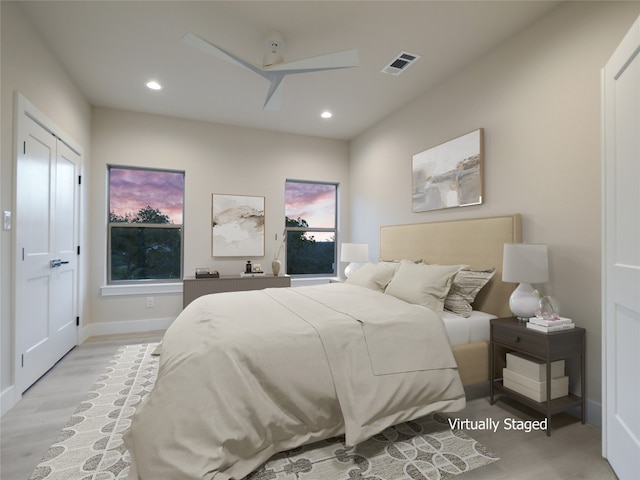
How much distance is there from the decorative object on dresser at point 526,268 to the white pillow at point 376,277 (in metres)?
1.07

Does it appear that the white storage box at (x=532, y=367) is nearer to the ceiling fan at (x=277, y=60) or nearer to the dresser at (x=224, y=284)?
the ceiling fan at (x=277, y=60)

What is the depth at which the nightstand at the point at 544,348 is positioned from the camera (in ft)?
6.30

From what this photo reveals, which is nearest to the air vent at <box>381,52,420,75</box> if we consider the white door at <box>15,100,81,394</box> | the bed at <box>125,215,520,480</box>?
the bed at <box>125,215,520,480</box>

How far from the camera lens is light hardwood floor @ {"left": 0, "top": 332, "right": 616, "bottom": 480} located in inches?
62.9

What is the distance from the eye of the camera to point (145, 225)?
4.36 metres

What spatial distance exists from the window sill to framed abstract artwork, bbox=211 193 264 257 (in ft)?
2.27

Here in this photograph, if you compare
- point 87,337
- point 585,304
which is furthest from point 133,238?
point 585,304

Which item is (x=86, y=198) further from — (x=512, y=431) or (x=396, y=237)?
(x=512, y=431)

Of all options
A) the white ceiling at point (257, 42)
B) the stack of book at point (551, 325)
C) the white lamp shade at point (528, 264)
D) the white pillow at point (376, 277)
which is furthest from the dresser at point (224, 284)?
the stack of book at point (551, 325)

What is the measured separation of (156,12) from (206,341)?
242 centimetres

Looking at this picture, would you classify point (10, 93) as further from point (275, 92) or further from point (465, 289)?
point (465, 289)

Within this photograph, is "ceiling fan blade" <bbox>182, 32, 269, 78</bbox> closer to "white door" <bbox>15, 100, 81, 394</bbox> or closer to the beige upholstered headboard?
"white door" <bbox>15, 100, 81, 394</bbox>

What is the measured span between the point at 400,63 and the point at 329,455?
3186 mm

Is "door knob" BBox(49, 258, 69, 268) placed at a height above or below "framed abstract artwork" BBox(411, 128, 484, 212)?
below
